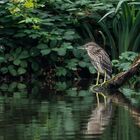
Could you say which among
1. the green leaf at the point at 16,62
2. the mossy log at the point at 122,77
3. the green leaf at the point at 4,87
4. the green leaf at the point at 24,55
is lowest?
the green leaf at the point at 4,87

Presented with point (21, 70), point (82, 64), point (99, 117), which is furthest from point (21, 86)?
point (99, 117)

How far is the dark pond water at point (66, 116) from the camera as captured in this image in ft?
29.1

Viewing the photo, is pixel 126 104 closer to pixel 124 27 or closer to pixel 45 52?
pixel 45 52

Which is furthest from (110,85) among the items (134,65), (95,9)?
(95,9)

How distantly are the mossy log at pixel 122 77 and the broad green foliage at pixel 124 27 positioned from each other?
3192 millimetres

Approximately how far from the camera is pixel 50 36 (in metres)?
16.8

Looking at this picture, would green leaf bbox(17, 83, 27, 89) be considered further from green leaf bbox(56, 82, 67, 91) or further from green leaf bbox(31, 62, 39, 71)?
green leaf bbox(31, 62, 39, 71)

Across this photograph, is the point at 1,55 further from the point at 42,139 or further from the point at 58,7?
the point at 42,139

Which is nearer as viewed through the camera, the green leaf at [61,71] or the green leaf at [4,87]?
the green leaf at [4,87]

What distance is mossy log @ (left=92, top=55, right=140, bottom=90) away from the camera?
44.3 ft

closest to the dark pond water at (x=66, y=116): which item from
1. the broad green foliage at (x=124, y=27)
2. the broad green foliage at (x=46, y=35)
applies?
the broad green foliage at (x=46, y=35)

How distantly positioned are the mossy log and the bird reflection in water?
1.02 metres

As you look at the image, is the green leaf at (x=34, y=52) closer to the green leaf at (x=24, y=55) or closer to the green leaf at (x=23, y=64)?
the green leaf at (x=24, y=55)

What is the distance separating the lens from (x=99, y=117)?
412 inches
